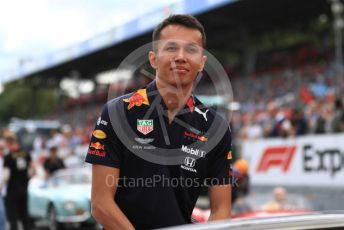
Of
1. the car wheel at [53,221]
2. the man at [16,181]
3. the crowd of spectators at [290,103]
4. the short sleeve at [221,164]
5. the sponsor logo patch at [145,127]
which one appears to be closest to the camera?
the sponsor logo patch at [145,127]

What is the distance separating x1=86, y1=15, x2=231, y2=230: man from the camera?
2711 millimetres

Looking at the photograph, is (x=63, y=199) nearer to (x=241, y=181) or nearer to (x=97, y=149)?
(x=241, y=181)

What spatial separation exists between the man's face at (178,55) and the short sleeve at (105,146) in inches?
11.9

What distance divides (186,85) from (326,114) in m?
10.9

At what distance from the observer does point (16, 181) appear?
10.7m

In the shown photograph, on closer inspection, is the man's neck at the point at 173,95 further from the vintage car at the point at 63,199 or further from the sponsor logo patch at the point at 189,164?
the vintage car at the point at 63,199

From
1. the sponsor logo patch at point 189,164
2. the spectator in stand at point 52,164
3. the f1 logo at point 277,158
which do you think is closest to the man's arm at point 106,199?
the sponsor logo patch at point 189,164

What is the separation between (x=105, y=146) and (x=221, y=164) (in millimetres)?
522

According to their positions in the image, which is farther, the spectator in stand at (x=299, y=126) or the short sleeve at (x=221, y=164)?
the spectator in stand at (x=299, y=126)

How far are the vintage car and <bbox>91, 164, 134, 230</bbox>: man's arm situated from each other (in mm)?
10682

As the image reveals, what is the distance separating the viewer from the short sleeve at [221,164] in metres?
2.87

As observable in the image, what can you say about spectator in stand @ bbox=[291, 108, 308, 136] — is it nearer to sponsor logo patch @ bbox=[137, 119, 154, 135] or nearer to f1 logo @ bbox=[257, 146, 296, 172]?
f1 logo @ bbox=[257, 146, 296, 172]

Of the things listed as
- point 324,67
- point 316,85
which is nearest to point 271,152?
point 316,85

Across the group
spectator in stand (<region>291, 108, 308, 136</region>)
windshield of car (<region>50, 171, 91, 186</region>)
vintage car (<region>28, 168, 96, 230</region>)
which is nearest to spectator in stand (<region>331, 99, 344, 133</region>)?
spectator in stand (<region>291, 108, 308, 136</region>)
